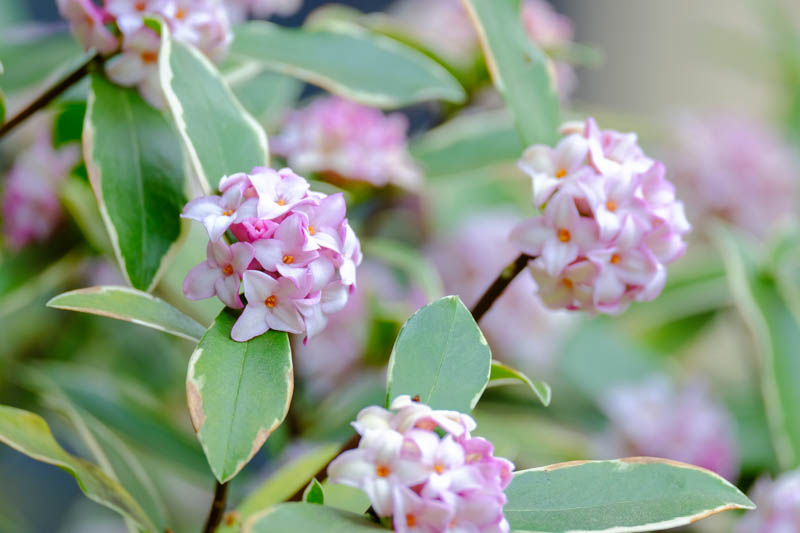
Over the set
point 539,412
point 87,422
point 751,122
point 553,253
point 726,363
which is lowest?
point 726,363

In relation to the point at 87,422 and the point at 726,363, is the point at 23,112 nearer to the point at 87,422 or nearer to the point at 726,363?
the point at 87,422

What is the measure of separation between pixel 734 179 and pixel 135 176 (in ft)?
2.74

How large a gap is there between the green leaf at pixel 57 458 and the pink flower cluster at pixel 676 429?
1.73 feet

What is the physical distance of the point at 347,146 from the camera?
0.76 metres

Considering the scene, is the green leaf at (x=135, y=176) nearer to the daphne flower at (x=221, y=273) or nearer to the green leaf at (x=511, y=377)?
the daphne flower at (x=221, y=273)

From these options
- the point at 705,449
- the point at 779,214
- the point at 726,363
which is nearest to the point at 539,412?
the point at 705,449

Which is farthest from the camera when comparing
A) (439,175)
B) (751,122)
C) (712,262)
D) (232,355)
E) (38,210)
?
(751,122)

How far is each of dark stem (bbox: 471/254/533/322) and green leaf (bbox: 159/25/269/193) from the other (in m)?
0.15

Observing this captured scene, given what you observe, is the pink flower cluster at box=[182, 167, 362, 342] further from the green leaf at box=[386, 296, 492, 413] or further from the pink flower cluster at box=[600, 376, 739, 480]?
the pink flower cluster at box=[600, 376, 739, 480]

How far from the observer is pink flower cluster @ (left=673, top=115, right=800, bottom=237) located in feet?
3.58

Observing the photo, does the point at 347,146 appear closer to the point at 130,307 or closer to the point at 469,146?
the point at 469,146

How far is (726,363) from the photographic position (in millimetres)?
1628

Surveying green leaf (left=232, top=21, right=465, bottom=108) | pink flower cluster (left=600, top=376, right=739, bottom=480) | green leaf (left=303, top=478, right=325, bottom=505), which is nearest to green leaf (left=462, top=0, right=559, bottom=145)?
green leaf (left=232, top=21, right=465, bottom=108)

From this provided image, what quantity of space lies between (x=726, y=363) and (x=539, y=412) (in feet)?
2.68
